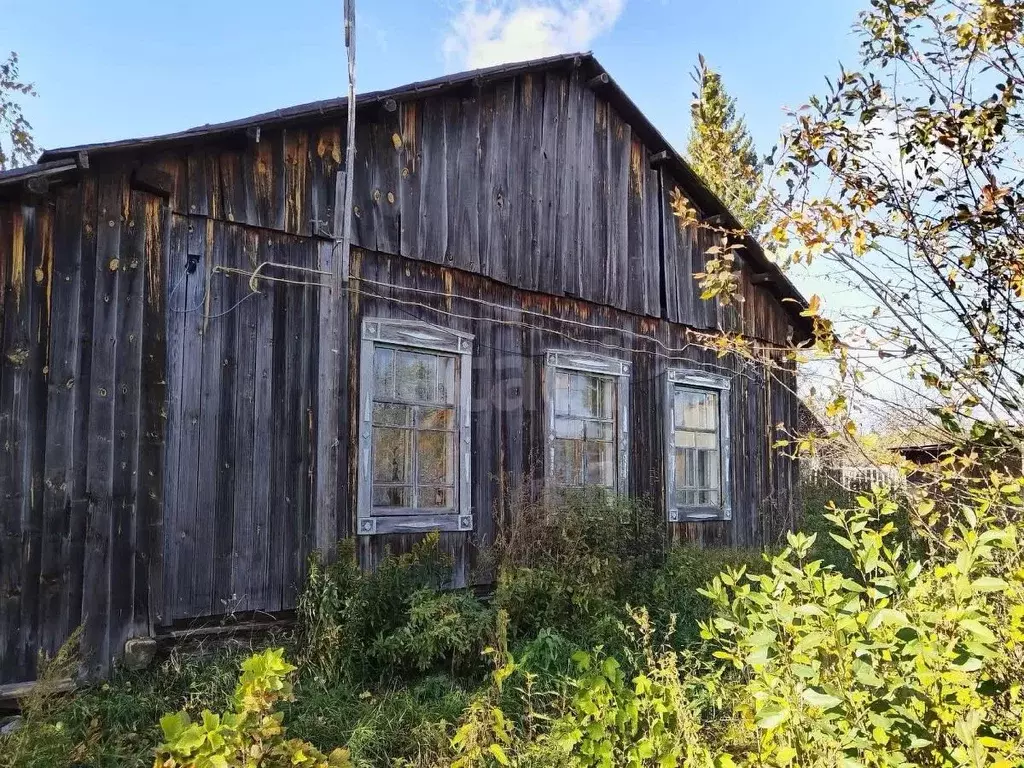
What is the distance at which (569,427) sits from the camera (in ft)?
27.9

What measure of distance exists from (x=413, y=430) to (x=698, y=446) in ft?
13.9

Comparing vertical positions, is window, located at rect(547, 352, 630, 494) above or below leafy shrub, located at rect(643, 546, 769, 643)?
above

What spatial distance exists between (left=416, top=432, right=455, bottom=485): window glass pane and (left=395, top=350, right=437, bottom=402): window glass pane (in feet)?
1.11

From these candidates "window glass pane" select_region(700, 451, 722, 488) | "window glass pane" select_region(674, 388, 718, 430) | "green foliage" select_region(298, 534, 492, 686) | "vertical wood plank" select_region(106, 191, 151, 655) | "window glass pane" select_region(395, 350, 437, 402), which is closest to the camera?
"vertical wood plank" select_region(106, 191, 151, 655)

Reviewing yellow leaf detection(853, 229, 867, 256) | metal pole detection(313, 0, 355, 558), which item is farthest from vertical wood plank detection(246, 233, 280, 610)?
yellow leaf detection(853, 229, 867, 256)

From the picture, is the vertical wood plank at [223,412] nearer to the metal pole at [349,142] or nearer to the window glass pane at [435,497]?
the metal pole at [349,142]

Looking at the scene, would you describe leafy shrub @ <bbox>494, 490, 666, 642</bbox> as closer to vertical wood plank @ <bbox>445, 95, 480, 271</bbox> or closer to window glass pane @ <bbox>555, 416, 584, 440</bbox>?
window glass pane @ <bbox>555, 416, 584, 440</bbox>

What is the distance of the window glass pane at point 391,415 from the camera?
6.91 metres

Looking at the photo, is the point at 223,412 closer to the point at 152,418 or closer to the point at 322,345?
the point at 152,418

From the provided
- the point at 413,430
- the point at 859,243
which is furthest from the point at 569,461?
the point at 859,243

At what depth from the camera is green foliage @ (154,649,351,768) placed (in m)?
2.08

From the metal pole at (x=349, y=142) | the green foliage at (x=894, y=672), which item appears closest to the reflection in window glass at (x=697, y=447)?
the metal pole at (x=349, y=142)

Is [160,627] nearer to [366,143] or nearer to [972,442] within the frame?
[366,143]

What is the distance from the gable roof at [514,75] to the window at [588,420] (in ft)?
6.69
